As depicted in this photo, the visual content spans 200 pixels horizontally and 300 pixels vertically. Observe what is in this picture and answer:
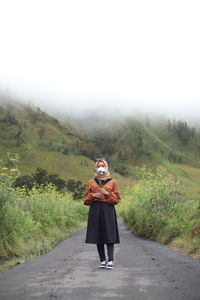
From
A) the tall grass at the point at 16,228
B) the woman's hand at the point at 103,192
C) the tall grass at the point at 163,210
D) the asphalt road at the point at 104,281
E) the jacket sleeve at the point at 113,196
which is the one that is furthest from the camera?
the tall grass at the point at 163,210

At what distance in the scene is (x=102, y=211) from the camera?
9297 millimetres

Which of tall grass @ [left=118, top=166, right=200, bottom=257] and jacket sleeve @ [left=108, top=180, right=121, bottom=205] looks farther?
tall grass @ [left=118, top=166, right=200, bottom=257]

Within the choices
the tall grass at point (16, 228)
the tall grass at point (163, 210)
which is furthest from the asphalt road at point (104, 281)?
the tall grass at point (163, 210)

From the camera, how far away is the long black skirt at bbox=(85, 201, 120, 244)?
30.1ft

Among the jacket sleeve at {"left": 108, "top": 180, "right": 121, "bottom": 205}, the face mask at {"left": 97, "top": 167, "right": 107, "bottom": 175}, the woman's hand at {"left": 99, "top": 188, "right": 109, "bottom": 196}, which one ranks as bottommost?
the jacket sleeve at {"left": 108, "top": 180, "right": 121, "bottom": 205}

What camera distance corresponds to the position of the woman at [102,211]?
9.17 meters

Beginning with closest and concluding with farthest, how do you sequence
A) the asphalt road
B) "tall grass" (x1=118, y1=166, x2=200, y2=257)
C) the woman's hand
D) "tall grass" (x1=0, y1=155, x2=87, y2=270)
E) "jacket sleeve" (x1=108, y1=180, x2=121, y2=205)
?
1. the asphalt road
2. the woman's hand
3. "jacket sleeve" (x1=108, y1=180, x2=121, y2=205)
4. "tall grass" (x1=0, y1=155, x2=87, y2=270)
5. "tall grass" (x1=118, y1=166, x2=200, y2=257)

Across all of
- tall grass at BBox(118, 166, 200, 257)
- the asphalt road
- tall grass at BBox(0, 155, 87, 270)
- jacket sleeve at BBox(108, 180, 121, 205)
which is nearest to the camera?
the asphalt road

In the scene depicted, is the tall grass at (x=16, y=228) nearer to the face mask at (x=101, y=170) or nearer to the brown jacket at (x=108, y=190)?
the brown jacket at (x=108, y=190)

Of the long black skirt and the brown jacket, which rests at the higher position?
the brown jacket

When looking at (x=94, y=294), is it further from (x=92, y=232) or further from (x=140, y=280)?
(x=92, y=232)

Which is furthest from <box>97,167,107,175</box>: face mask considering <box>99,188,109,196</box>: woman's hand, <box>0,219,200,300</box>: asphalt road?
<box>0,219,200,300</box>: asphalt road

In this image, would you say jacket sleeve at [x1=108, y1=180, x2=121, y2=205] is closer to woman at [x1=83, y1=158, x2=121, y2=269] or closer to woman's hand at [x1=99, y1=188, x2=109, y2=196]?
woman at [x1=83, y1=158, x2=121, y2=269]

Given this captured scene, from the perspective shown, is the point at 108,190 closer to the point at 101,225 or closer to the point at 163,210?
the point at 101,225
